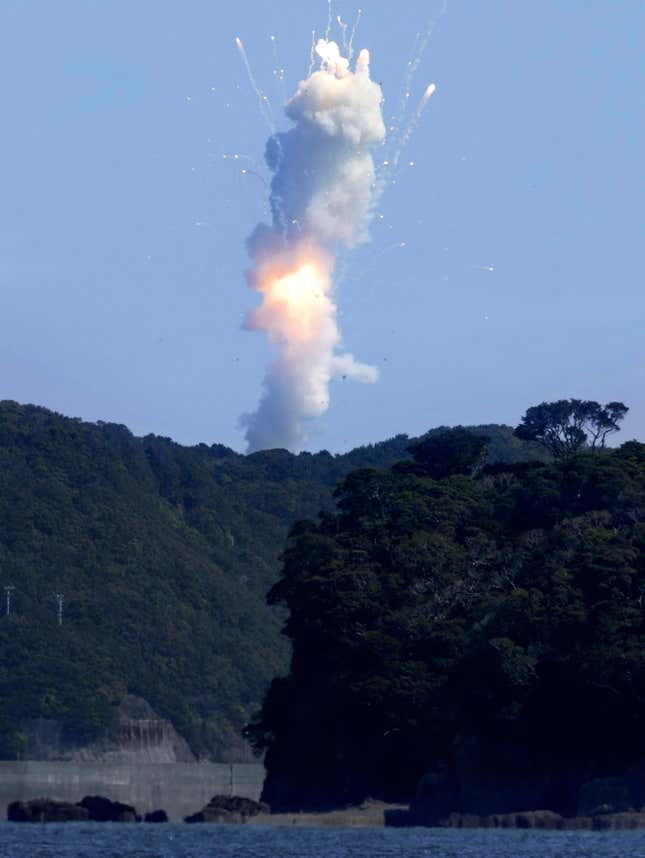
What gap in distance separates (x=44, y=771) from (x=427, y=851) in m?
60.5

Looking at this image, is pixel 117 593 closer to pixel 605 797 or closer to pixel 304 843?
pixel 605 797

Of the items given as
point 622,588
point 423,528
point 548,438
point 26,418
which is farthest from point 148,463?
point 622,588

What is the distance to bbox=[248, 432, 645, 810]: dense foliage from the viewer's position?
80.9 metres

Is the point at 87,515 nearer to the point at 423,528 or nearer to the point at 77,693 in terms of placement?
the point at 77,693

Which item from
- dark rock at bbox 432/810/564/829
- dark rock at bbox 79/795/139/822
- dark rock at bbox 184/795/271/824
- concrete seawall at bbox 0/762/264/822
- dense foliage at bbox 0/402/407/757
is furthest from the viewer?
dense foliage at bbox 0/402/407/757

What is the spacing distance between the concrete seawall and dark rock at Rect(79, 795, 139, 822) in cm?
1871

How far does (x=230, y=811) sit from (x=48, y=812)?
8.86 meters

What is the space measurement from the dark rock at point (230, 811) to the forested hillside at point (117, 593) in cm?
4931

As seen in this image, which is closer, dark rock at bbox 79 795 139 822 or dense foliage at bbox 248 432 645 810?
dense foliage at bbox 248 432 645 810

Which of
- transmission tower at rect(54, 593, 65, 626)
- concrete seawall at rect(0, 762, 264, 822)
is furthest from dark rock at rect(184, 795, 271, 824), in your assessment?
transmission tower at rect(54, 593, 65, 626)

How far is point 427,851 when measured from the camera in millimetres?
62156

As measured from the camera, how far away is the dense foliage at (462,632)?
265 ft

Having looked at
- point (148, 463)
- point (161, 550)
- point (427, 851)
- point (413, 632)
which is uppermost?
point (148, 463)

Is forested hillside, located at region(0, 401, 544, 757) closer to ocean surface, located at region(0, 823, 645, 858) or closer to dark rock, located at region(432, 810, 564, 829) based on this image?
dark rock, located at region(432, 810, 564, 829)
